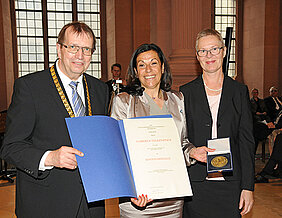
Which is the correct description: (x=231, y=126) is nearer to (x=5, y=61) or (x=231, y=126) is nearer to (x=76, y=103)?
(x=76, y=103)

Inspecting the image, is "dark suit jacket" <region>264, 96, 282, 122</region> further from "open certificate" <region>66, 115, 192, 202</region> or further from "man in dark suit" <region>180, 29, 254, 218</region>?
"open certificate" <region>66, 115, 192, 202</region>

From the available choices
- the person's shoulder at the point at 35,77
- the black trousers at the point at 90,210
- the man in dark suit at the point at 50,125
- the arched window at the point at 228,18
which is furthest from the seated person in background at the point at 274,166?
the arched window at the point at 228,18

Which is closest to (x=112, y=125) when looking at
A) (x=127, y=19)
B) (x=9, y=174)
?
(x=9, y=174)

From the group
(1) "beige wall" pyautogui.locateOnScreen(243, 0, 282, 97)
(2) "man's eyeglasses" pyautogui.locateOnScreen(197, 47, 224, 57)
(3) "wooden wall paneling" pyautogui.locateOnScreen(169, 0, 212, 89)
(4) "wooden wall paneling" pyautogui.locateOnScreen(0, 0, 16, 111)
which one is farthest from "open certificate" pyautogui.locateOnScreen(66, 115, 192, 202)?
(1) "beige wall" pyautogui.locateOnScreen(243, 0, 282, 97)

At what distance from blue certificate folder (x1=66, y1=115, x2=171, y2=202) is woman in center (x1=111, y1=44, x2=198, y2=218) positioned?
0.59 m

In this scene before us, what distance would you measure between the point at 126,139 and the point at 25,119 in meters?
0.68

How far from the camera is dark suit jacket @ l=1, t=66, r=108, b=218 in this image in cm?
195

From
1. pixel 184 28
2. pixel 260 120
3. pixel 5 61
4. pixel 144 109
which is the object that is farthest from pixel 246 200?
pixel 5 61

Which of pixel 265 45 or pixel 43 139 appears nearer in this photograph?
pixel 43 139

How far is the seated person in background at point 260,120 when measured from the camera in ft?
27.1

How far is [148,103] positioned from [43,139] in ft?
2.95

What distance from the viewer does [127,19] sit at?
13586 mm

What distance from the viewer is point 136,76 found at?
8.36 ft

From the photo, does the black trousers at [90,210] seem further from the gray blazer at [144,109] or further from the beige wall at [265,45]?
the beige wall at [265,45]
